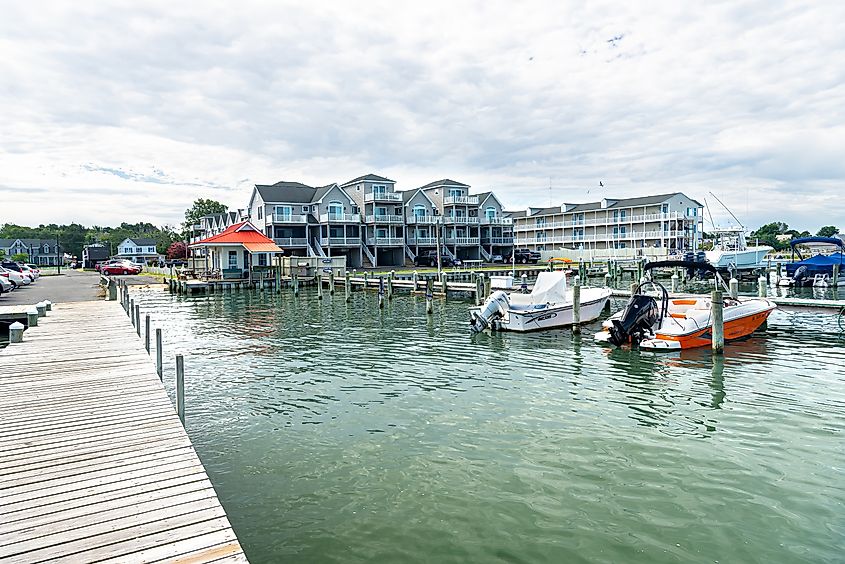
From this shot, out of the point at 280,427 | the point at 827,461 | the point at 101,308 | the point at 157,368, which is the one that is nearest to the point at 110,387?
the point at 157,368

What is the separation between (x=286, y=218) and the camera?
64250mm

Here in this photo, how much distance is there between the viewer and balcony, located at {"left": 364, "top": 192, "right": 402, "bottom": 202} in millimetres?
69250

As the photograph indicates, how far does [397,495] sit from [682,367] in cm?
1074

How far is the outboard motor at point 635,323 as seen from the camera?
18.0m

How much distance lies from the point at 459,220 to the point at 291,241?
2241 centimetres

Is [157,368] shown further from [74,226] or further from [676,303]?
[74,226]

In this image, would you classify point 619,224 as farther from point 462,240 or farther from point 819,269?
point 819,269

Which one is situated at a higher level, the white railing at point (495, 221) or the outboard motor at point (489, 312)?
the white railing at point (495, 221)

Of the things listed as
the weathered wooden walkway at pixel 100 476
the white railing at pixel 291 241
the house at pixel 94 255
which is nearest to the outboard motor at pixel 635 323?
the weathered wooden walkway at pixel 100 476

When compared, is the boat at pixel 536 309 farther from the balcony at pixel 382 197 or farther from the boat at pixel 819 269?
the balcony at pixel 382 197

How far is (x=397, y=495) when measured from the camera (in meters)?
7.78

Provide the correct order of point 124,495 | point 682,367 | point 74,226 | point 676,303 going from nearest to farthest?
point 124,495 → point 682,367 → point 676,303 → point 74,226

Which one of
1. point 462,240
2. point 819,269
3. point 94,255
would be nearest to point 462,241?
point 462,240

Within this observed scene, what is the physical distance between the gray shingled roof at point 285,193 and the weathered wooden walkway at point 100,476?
55730mm
